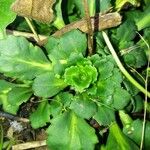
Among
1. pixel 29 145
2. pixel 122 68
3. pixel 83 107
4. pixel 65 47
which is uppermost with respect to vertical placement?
pixel 65 47

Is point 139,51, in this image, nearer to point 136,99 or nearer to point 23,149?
point 136,99

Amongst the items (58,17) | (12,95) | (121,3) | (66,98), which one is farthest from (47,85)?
(121,3)

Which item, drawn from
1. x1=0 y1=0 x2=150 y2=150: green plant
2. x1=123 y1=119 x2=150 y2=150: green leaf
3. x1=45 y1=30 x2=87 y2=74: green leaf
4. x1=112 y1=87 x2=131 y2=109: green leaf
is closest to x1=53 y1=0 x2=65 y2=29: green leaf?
x1=0 y1=0 x2=150 y2=150: green plant

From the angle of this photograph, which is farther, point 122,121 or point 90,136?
point 122,121

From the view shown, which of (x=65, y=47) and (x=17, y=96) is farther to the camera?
(x=17, y=96)

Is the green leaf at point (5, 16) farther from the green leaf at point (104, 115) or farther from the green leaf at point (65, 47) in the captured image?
the green leaf at point (104, 115)

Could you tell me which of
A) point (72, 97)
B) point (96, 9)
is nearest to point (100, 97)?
point (72, 97)

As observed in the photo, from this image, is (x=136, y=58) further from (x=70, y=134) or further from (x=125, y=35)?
(x=70, y=134)
